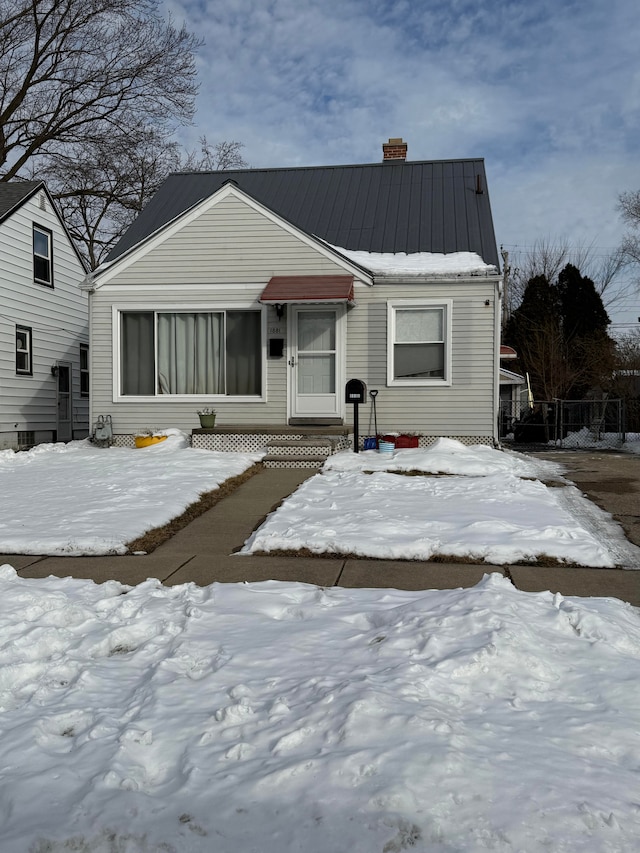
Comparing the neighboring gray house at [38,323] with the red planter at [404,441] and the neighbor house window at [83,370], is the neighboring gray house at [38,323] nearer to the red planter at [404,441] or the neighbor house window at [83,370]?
the neighbor house window at [83,370]

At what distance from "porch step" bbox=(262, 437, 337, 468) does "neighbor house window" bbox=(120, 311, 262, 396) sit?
1962mm

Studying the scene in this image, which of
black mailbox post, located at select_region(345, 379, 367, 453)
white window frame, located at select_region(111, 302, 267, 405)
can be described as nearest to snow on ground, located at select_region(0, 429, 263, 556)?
white window frame, located at select_region(111, 302, 267, 405)

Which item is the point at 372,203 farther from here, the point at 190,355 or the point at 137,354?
the point at 137,354

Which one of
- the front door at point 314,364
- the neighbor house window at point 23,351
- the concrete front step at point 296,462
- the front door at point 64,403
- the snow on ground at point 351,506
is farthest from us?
the front door at point 64,403

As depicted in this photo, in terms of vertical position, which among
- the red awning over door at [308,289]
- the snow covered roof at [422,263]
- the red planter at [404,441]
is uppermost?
the snow covered roof at [422,263]

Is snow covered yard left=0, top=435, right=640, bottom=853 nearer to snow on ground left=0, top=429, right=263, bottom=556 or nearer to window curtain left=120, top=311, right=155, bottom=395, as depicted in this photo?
snow on ground left=0, top=429, right=263, bottom=556

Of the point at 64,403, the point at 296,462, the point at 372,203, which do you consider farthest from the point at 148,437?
the point at 64,403

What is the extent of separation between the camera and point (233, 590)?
427 cm

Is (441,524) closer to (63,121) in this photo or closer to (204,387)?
(204,387)

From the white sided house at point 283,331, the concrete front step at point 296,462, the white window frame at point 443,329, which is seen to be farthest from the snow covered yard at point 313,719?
the white window frame at point 443,329

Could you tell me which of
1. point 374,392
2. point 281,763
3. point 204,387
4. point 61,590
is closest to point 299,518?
point 61,590

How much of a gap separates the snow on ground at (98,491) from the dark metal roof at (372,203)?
15.1ft

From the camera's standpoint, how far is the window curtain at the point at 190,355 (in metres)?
12.5

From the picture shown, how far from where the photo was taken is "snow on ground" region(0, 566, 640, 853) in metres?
1.97
